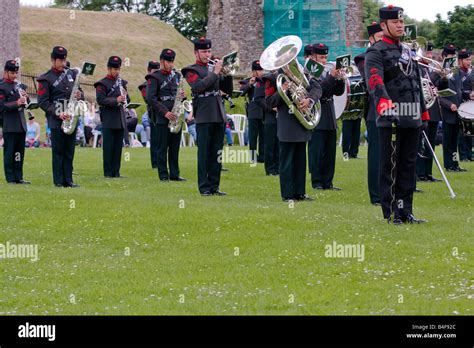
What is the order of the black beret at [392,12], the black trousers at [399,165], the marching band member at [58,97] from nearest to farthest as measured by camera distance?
the black beret at [392,12], the black trousers at [399,165], the marching band member at [58,97]

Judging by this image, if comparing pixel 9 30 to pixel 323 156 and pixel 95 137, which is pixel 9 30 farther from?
pixel 323 156

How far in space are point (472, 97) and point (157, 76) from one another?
6298 mm

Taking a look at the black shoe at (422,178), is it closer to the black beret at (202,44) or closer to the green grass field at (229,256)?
the green grass field at (229,256)

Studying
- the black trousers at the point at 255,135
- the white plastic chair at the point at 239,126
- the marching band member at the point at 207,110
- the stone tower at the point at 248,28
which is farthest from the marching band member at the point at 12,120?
the stone tower at the point at 248,28

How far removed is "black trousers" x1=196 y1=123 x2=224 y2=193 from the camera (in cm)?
1880

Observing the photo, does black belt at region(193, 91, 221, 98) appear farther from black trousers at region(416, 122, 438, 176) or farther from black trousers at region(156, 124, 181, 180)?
black trousers at region(416, 122, 438, 176)

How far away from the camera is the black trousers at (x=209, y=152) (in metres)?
18.8

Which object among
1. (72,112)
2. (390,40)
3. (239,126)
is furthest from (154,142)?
(239,126)

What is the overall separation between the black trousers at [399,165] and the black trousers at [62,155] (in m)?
8.04

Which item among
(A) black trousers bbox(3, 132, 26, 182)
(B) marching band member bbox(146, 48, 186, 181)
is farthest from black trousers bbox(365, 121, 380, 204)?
(A) black trousers bbox(3, 132, 26, 182)

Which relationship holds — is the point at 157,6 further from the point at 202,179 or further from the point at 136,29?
the point at 202,179

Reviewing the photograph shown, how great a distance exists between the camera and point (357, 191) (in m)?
19.8

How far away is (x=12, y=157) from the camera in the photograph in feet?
72.2

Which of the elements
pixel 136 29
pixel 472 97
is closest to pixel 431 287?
pixel 472 97
